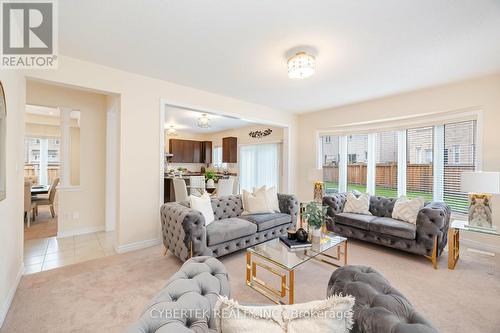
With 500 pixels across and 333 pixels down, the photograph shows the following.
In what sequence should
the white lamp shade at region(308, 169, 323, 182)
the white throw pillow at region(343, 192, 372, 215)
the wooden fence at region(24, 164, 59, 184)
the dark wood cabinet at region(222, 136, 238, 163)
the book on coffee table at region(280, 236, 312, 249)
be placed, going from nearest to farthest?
the book on coffee table at region(280, 236, 312, 249), the white throw pillow at region(343, 192, 372, 215), the white lamp shade at region(308, 169, 323, 182), the wooden fence at region(24, 164, 59, 184), the dark wood cabinet at region(222, 136, 238, 163)

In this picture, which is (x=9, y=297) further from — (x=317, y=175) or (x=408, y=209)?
(x=408, y=209)

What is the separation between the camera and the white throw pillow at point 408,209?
341 centimetres

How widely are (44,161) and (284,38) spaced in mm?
8776

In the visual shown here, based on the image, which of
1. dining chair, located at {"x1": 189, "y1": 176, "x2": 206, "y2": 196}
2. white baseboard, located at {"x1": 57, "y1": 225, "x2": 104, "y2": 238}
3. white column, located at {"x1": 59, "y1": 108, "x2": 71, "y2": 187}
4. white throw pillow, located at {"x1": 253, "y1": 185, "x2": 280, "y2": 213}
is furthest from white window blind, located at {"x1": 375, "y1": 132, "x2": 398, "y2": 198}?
white column, located at {"x1": 59, "y1": 108, "x2": 71, "y2": 187}

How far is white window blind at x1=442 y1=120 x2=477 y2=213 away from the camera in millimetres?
3650

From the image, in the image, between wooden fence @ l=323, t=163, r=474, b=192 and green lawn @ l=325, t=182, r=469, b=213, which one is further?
wooden fence @ l=323, t=163, r=474, b=192

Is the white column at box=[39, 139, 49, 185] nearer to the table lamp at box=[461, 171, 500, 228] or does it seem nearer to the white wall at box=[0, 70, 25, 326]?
the white wall at box=[0, 70, 25, 326]

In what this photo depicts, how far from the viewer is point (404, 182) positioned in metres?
4.47

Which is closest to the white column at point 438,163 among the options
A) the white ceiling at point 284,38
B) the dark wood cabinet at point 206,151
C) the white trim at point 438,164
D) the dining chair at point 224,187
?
the white trim at point 438,164

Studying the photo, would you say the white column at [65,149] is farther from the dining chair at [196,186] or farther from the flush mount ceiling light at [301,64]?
the flush mount ceiling light at [301,64]

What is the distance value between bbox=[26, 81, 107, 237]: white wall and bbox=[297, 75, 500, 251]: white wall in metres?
4.97

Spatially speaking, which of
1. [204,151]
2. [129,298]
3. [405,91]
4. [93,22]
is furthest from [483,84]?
[204,151]

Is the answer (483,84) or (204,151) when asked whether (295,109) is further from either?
(204,151)

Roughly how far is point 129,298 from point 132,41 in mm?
2811
